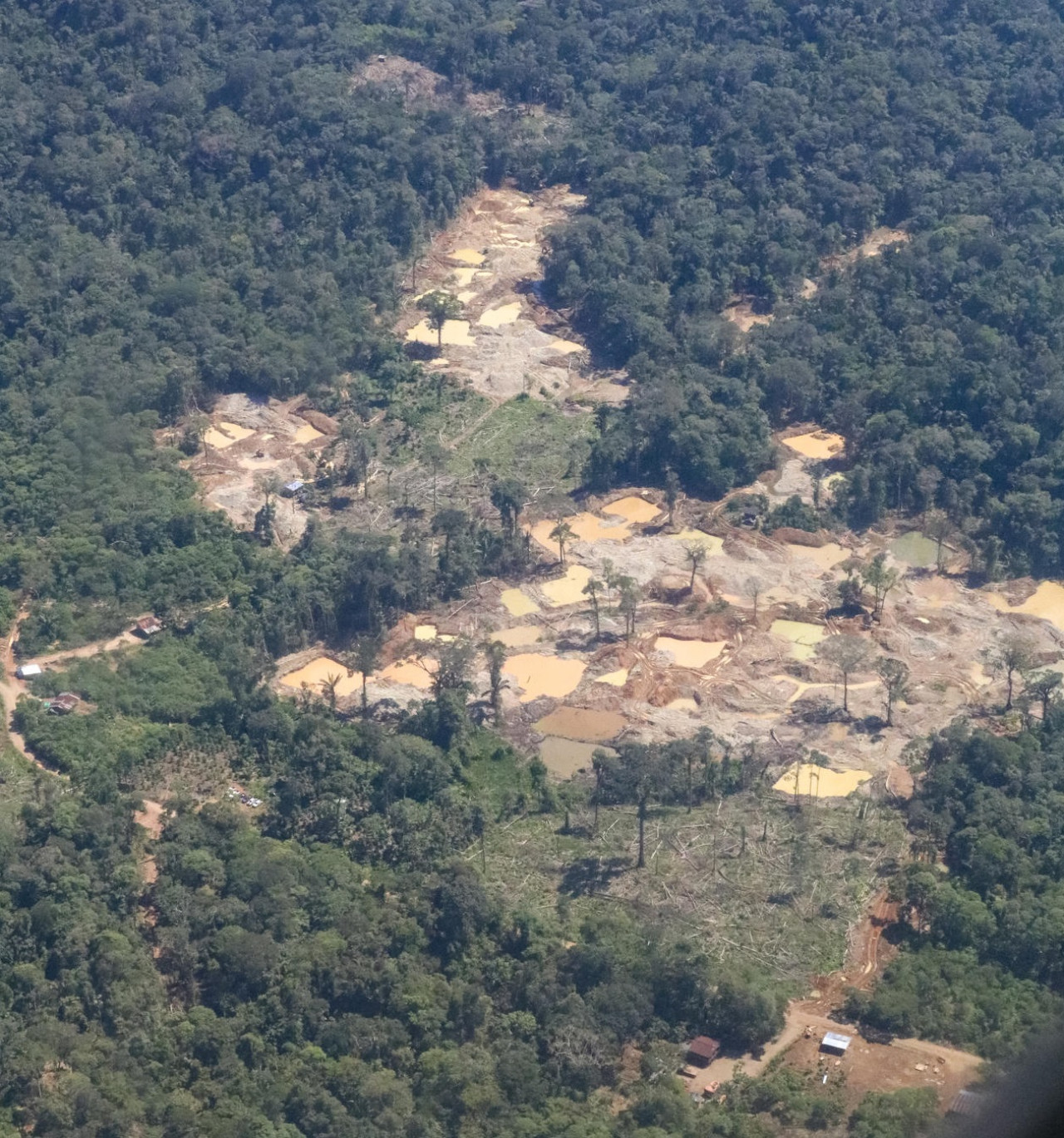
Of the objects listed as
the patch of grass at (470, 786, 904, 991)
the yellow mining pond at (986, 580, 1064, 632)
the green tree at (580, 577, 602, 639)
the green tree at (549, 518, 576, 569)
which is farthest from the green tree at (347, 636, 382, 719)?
the yellow mining pond at (986, 580, 1064, 632)

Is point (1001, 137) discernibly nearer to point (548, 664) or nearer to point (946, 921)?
point (548, 664)

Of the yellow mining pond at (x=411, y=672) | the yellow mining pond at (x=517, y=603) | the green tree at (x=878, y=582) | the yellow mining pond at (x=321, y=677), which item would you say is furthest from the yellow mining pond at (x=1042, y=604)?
the yellow mining pond at (x=321, y=677)

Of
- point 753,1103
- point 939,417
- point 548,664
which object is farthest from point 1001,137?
point 753,1103

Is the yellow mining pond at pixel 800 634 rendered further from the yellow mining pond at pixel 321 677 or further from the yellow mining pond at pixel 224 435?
the yellow mining pond at pixel 224 435

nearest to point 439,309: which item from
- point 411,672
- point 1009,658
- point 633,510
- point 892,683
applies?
point 633,510

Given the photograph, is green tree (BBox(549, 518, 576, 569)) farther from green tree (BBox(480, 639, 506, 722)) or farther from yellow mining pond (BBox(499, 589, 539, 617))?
green tree (BBox(480, 639, 506, 722))

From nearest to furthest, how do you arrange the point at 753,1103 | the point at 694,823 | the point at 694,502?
1. the point at 753,1103
2. the point at 694,823
3. the point at 694,502
